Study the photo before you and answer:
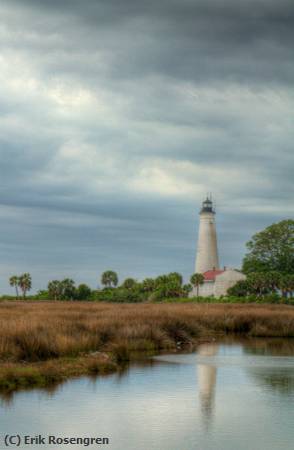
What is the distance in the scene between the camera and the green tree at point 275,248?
85.5m

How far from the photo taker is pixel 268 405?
53.1ft

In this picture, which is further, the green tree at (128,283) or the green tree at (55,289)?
the green tree at (128,283)

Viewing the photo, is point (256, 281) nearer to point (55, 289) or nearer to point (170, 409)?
point (55, 289)

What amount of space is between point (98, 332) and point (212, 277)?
73907 millimetres

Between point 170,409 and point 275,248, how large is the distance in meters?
72.7

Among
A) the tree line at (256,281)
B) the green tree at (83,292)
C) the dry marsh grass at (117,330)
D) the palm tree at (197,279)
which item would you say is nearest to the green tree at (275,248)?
the tree line at (256,281)

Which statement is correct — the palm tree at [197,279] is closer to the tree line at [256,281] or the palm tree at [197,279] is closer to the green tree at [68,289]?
the tree line at [256,281]

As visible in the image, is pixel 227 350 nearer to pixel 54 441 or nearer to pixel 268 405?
pixel 268 405

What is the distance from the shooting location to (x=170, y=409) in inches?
605

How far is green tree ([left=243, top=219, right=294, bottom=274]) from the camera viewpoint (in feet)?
281

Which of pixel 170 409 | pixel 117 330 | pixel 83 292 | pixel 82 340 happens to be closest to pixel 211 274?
pixel 83 292

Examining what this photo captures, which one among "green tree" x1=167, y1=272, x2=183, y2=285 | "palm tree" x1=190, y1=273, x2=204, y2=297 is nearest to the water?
"palm tree" x1=190, y1=273, x2=204, y2=297

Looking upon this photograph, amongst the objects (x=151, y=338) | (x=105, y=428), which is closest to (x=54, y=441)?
(x=105, y=428)

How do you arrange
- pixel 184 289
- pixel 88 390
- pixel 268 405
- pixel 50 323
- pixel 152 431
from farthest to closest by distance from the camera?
1. pixel 184 289
2. pixel 50 323
3. pixel 88 390
4. pixel 268 405
5. pixel 152 431
